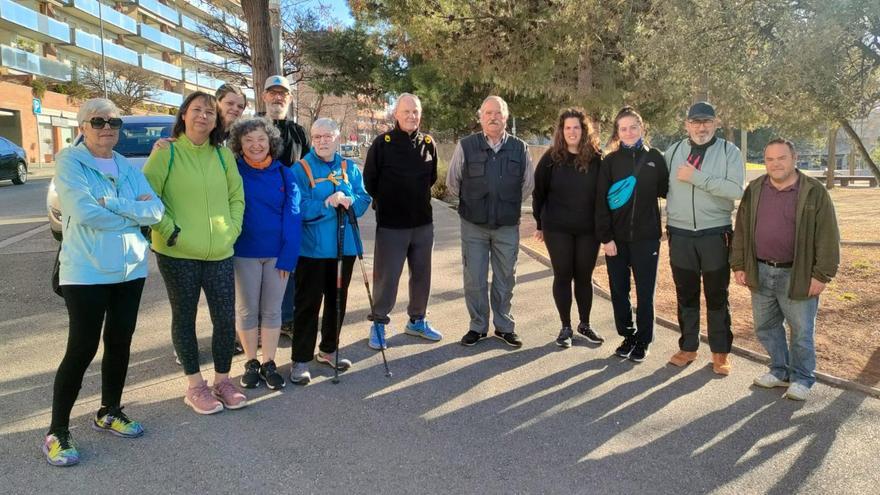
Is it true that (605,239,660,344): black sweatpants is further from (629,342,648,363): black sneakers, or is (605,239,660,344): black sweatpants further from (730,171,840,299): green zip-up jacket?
(730,171,840,299): green zip-up jacket

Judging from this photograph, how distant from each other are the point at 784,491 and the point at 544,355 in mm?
2176

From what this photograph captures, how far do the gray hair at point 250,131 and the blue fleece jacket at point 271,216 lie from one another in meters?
0.08

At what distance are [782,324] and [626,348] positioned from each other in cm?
112

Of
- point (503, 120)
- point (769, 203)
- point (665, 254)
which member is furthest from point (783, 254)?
point (665, 254)

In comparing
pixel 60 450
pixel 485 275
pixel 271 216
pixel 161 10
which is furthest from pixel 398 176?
pixel 161 10

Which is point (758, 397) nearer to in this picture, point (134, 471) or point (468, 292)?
point (468, 292)

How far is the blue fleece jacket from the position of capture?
13.1 ft

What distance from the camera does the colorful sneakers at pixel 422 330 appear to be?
536cm

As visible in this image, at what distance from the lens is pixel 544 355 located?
195 inches

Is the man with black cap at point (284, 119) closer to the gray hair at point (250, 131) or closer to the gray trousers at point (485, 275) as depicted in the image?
the gray hair at point (250, 131)

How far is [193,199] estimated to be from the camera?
3592 mm

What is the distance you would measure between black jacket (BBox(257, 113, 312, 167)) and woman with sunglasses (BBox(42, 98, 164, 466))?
153 cm

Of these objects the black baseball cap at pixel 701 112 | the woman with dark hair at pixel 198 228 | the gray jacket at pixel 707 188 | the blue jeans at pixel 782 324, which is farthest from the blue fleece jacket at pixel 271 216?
the blue jeans at pixel 782 324

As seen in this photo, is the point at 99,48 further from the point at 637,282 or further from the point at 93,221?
the point at 637,282
